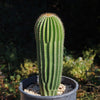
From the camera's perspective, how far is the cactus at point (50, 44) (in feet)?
5.77

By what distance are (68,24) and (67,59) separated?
4.41 feet

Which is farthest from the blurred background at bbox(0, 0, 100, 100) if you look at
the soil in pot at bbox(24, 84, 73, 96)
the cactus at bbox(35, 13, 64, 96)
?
the cactus at bbox(35, 13, 64, 96)

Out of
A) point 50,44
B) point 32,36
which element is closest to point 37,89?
point 50,44

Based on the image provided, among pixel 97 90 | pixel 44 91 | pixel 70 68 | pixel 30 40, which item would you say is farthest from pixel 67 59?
pixel 30 40

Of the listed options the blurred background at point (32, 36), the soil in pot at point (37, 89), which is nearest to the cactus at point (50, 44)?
the soil in pot at point (37, 89)

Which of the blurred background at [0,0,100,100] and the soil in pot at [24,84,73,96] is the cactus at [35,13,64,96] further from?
the blurred background at [0,0,100,100]

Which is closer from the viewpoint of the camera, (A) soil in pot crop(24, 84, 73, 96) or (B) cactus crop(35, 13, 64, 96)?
(B) cactus crop(35, 13, 64, 96)

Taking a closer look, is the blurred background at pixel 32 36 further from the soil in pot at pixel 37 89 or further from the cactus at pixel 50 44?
the cactus at pixel 50 44

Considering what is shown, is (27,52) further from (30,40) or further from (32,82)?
(32,82)

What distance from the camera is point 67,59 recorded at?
139 inches

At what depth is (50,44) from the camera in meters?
1.76

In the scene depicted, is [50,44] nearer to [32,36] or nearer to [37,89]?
[37,89]

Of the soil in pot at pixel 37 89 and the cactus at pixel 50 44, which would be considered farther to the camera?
the soil in pot at pixel 37 89

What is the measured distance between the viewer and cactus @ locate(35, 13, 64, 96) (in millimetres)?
1760
